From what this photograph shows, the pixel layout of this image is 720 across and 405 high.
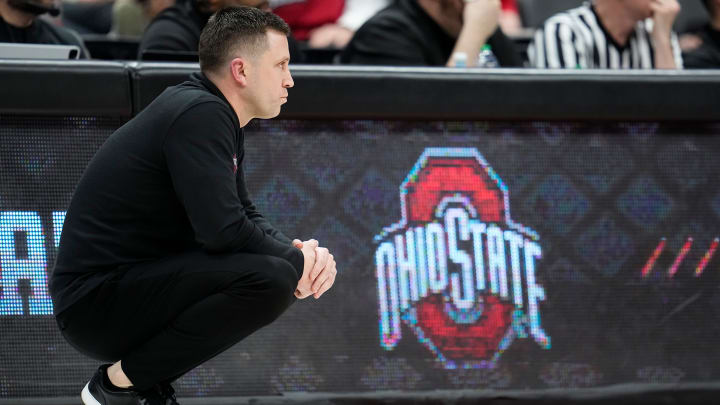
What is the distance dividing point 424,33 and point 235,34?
6.26ft

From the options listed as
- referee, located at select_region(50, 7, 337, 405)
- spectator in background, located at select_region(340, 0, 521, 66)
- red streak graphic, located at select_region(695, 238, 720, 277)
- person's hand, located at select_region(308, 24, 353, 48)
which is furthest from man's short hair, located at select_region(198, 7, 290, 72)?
person's hand, located at select_region(308, 24, 353, 48)

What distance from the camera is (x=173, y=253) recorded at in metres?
2.31

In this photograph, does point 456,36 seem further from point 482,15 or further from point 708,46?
point 708,46

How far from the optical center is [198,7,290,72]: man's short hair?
2.24m

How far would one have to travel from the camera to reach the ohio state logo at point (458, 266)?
2.80 meters

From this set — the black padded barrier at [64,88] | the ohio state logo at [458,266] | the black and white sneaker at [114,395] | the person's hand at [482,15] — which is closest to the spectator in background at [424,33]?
the person's hand at [482,15]

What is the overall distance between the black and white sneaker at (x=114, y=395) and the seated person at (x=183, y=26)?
1.77m

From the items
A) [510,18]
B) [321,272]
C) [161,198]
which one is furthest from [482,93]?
[510,18]

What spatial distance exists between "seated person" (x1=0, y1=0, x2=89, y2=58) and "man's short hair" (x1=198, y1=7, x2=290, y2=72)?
175 centimetres

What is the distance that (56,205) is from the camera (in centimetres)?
270

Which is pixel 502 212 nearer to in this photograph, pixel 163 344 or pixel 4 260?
pixel 163 344

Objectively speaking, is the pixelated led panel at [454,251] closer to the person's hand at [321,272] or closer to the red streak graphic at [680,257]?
the red streak graphic at [680,257]

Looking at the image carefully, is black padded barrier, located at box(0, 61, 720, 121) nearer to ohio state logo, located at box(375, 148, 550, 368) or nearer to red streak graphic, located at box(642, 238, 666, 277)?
ohio state logo, located at box(375, 148, 550, 368)

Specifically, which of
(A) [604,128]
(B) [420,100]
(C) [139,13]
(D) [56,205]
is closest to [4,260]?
(D) [56,205]
